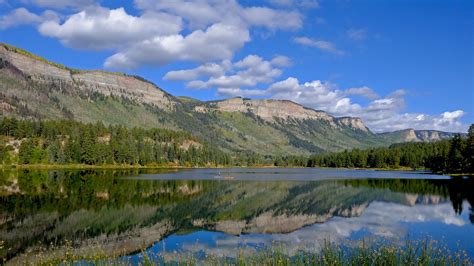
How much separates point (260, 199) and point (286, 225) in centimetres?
2554

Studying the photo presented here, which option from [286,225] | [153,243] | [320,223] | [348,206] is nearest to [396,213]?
[348,206]

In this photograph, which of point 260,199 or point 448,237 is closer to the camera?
point 448,237

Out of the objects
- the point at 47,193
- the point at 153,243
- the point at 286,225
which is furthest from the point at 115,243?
the point at 47,193

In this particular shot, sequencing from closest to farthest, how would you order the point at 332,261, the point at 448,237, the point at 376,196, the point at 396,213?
the point at 332,261, the point at 448,237, the point at 396,213, the point at 376,196

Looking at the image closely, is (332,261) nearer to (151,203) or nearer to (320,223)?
(320,223)

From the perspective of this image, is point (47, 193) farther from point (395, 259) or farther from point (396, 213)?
point (395, 259)

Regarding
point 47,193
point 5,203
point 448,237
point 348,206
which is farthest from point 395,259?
point 47,193

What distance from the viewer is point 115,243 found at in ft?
117

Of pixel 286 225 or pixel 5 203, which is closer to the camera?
pixel 286 225

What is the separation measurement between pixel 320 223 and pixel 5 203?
43.2m

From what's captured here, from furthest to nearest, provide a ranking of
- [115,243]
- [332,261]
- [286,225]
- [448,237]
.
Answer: [286,225] < [448,237] < [115,243] < [332,261]

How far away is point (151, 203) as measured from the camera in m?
63.3

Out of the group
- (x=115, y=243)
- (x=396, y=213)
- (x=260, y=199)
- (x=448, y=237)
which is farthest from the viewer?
(x=260, y=199)

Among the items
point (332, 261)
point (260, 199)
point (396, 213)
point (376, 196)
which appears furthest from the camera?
point (376, 196)
